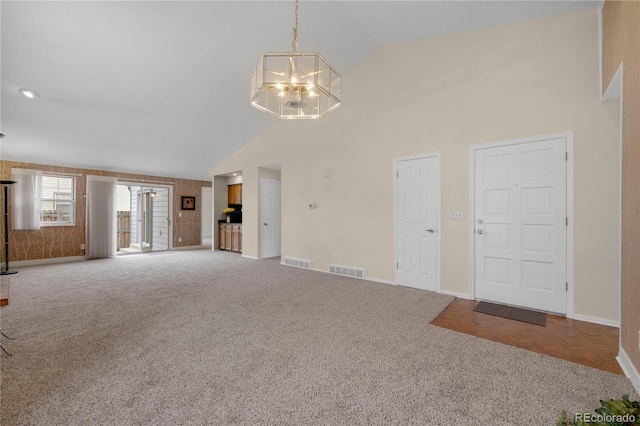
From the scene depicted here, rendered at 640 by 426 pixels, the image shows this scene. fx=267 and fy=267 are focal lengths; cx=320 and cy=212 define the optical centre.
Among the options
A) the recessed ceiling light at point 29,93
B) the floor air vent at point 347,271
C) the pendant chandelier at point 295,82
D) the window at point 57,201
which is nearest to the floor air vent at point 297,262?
the floor air vent at point 347,271

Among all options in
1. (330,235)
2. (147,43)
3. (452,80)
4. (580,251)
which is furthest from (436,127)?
(147,43)

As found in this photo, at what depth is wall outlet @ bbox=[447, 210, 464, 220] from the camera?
3.69 meters

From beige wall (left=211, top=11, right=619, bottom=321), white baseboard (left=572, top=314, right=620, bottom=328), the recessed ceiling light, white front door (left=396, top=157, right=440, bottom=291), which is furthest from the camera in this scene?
white front door (left=396, top=157, right=440, bottom=291)

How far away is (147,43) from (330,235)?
3.94 m

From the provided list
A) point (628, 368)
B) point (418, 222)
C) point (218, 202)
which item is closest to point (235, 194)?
point (218, 202)

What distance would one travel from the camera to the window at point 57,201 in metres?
6.16

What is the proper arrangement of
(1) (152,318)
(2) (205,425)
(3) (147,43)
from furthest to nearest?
(3) (147,43) → (1) (152,318) → (2) (205,425)

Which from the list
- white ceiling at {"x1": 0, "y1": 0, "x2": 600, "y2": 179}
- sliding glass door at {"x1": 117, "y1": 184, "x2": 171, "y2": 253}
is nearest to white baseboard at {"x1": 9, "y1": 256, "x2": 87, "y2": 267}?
sliding glass door at {"x1": 117, "y1": 184, "x2": 171, "y2": 253}

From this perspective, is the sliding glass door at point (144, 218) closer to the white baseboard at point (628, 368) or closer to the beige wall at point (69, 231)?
the beige wall at point (69, 231)

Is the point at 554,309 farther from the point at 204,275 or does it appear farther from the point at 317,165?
the point at 204,275

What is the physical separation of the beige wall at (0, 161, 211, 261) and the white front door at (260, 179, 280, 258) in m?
3.24

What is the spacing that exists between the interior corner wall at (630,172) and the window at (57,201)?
945 cm

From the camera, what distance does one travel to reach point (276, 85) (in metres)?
2.06

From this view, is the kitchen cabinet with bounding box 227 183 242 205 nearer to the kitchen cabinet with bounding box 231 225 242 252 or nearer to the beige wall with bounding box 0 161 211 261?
the kitchen cabinet with bounding box 231 225 242 252
